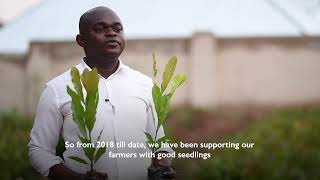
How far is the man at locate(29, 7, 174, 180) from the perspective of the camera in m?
1.38

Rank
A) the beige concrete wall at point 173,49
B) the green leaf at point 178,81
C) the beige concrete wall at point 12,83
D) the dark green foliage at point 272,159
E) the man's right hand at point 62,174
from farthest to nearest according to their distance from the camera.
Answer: the beige concrete wall at point 173,49
the beige concrete wall at point 12,83
the dark green foliage at point 272,159
the green leaf at point 178,81
the man's right hand at point 62,174

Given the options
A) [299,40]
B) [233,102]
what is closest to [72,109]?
[233,102]

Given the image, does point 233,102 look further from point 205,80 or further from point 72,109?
point 72,109

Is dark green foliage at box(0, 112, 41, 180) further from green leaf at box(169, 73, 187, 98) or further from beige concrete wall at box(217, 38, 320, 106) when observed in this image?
beige concrete wall at box(217, 38, 320, 106)

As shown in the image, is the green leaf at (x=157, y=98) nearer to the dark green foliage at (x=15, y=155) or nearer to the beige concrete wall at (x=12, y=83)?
the dark green foliage at (x=15, y=155)

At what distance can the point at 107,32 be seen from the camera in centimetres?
146

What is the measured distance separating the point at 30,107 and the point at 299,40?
2741 mm

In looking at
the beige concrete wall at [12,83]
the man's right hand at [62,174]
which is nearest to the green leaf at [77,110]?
the man's right hand at [62,174]

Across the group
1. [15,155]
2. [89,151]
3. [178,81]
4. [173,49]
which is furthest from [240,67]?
[89,151]

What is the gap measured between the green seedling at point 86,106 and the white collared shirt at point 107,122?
0.03m

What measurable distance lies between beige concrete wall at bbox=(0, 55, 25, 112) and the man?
2.68m

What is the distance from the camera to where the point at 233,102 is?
5.02 m

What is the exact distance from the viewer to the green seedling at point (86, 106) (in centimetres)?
135

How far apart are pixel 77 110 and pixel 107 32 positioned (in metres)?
0.24
